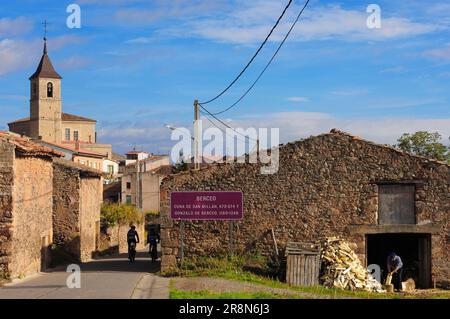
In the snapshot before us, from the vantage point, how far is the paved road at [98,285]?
17.0 m

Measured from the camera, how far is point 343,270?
21.4 metres

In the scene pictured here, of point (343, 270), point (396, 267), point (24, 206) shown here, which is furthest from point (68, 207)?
point (396, 267)

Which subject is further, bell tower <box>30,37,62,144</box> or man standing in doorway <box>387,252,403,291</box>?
bell tower <box>30,37,62,144</box>

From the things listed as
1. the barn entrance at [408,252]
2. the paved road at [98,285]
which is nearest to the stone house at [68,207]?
the paved road at [98,285]

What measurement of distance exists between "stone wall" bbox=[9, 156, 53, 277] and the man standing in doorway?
446 inches

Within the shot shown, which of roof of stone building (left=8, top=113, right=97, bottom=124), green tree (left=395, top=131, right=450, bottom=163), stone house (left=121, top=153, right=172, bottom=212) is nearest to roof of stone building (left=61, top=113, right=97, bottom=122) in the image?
roof of stone building (left=8, top=113, right=97, bottom=124)

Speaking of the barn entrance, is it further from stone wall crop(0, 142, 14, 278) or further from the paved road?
stone wall crop(0, 142, 14, 278)

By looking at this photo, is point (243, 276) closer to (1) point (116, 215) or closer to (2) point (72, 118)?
(1) point (116, 215)

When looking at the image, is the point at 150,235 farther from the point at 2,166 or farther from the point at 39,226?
the point at 2,166

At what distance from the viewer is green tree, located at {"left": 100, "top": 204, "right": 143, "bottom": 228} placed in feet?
120

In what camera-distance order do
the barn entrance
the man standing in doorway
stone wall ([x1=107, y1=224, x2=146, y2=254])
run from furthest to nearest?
stone wall ([x1=107, y1=224, x2=146, y2=254]), the barn entrance, the man standing in doorway

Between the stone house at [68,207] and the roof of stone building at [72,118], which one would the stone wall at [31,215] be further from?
the roof of stone building at [72,118]
